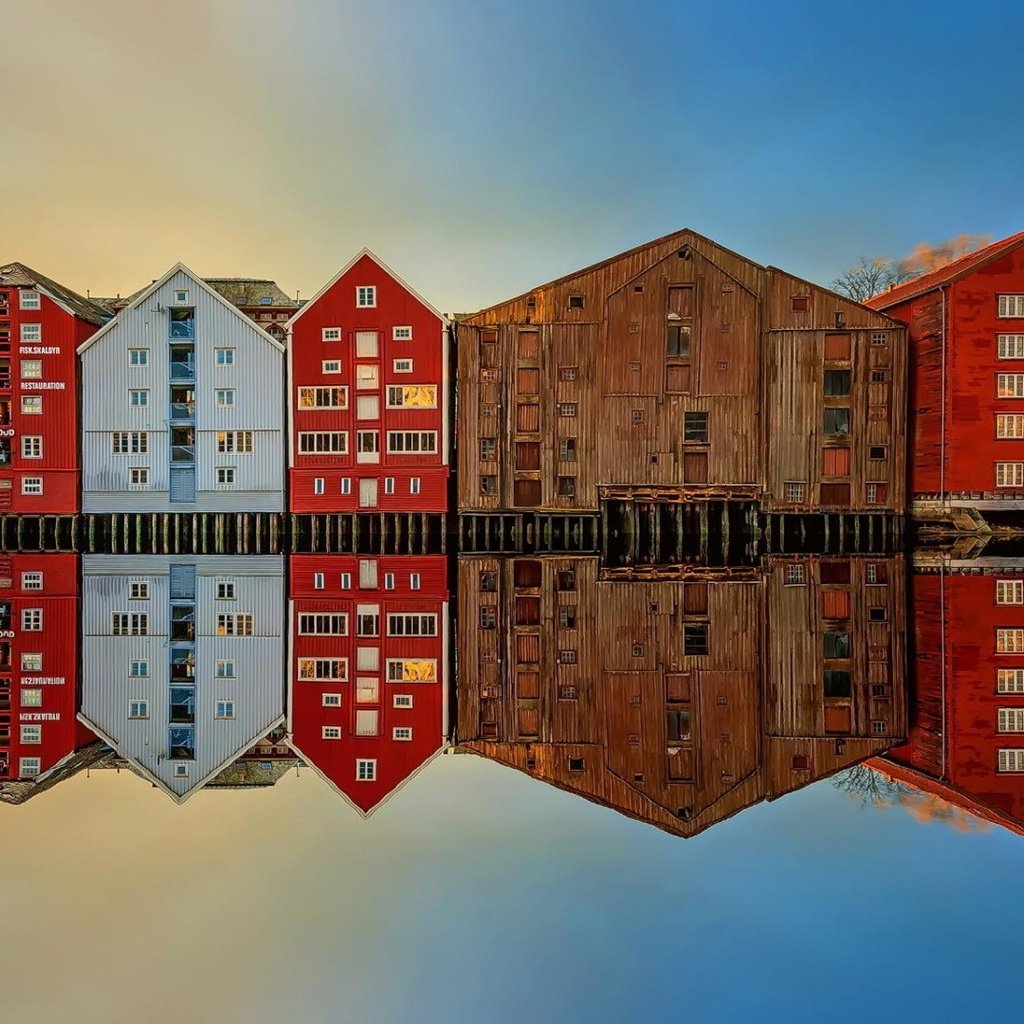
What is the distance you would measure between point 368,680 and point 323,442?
20821 millimetres

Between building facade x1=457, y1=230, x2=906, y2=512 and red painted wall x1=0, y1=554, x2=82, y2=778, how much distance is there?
16822 mm

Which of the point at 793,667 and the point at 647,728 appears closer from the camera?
the point at 647,728

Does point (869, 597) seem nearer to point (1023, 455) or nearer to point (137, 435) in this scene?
point (1023, 455)

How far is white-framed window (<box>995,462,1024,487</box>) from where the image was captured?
34031 mm

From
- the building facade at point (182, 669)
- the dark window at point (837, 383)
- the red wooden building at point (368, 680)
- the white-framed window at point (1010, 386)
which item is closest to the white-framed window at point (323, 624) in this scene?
the red wooden building at point (368, 680)

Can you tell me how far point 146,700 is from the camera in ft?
52.5

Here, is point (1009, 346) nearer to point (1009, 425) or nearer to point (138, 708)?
point (1009, 425)

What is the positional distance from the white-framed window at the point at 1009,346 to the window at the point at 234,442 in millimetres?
32865

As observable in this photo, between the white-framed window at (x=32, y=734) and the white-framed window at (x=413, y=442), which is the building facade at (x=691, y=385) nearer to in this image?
the white-framed window at (x=413, y=442)

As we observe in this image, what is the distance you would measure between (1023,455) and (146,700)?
34.8m

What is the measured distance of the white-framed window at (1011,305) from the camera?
111ft

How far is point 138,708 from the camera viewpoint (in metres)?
15.5

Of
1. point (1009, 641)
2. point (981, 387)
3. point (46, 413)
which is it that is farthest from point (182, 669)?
point (981, 387)

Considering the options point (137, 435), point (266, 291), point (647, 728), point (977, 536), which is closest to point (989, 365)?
point (977, 536)
